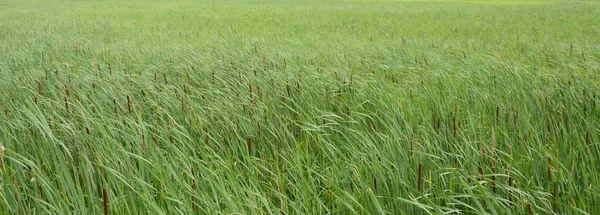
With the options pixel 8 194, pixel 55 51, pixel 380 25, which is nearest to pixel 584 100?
pixel 8 194

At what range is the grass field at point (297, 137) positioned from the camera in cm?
171

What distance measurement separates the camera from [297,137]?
2.74 metres

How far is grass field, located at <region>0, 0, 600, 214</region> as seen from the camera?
1.71m

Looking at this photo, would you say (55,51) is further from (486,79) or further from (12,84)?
(486,79)

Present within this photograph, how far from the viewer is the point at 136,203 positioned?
5.80ft

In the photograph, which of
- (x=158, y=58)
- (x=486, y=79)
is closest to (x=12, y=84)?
(x=158, y=58)

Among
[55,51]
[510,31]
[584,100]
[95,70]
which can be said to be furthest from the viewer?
[510,31]

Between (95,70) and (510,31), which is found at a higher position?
(95,70)

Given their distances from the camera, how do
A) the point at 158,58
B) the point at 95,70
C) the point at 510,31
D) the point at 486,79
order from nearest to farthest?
the point at 486,79
the point at 95,70
the point at 158,58
the point at 510,31

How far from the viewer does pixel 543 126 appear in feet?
8.77

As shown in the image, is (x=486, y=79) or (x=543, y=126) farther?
Result: (x=486, y=79)

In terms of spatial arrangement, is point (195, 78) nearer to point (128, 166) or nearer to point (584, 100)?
point (128, 166)

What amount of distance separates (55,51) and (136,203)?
4.95 m

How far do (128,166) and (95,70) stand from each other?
2.32 meters
